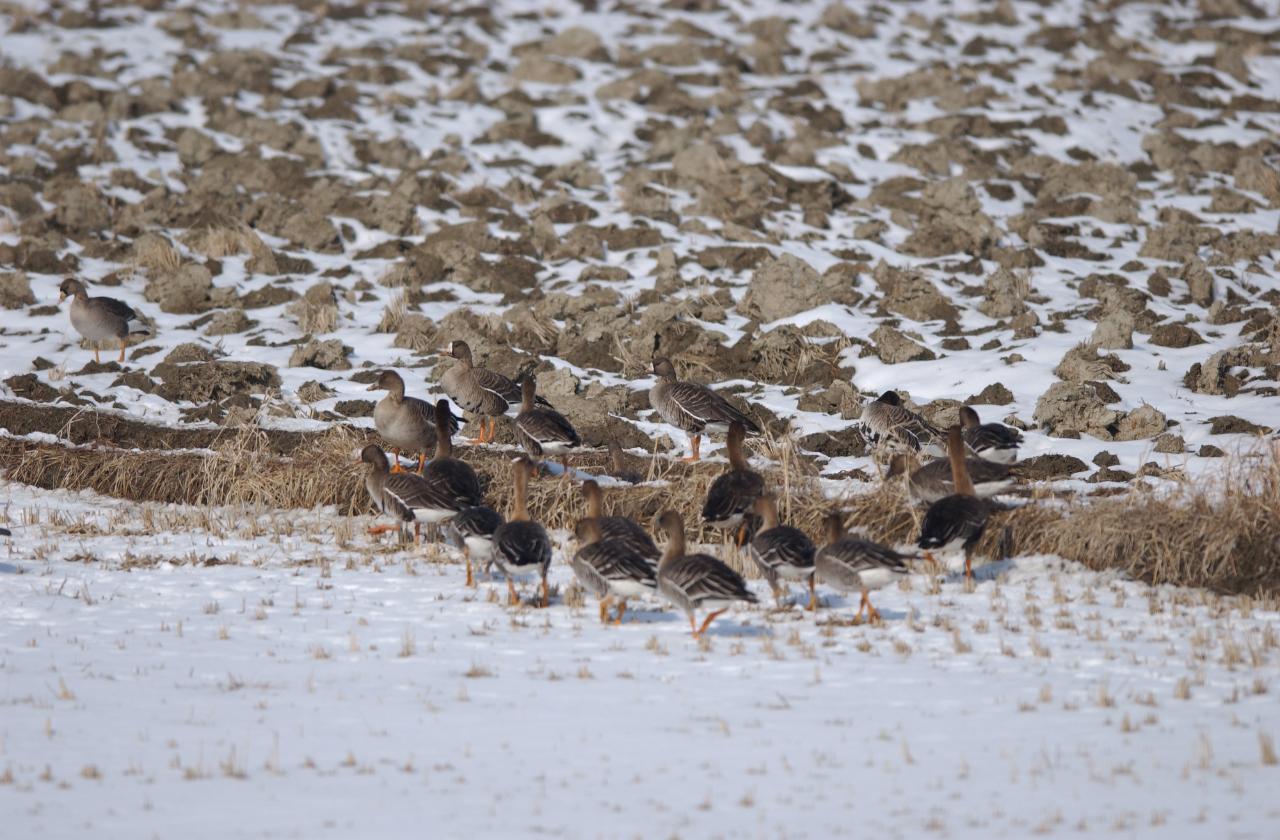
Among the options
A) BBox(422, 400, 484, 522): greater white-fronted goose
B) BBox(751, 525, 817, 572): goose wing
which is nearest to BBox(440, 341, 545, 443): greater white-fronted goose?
BBox(422, 400, 484, 522): greater white-fronted goose

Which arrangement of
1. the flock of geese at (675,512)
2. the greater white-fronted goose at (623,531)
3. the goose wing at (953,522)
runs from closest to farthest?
the flock of geese at (675,512)
the greater white-fronted goose at (623,531)
the goose wing at (953,522)

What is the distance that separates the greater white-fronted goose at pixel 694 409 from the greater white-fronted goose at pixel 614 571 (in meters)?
4.88

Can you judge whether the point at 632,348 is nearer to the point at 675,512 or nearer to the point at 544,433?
the point at 544,433

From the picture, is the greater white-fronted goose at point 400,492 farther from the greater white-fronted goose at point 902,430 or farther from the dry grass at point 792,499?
the greater white-fronted goose at point 902,430

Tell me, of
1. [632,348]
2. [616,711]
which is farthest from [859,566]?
[632,348]

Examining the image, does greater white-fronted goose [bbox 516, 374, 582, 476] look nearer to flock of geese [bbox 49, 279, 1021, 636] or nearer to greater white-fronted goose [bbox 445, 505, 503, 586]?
flock of geese [bbox 49, 279, 1021, 636]

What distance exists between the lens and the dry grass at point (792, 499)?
1178cm

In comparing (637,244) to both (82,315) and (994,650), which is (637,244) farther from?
(994,650)

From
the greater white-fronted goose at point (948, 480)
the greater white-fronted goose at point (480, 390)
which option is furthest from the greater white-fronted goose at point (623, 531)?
the greater white-fronted goose at point (480, 390)

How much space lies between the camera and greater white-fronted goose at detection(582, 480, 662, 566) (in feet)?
35.1

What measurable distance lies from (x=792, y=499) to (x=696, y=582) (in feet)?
12.2

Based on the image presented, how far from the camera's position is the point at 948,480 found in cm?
1255

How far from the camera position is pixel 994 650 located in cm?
A: 991

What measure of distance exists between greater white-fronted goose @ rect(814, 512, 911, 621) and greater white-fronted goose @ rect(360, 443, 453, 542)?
12.8 ft
